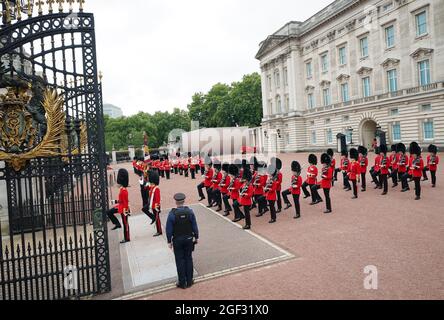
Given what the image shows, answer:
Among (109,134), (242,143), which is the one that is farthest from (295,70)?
(109,134)

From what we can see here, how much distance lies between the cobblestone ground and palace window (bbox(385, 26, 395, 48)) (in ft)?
91.1

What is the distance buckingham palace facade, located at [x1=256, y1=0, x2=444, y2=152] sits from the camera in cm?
2980

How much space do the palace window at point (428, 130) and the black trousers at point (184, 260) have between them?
30683 mm

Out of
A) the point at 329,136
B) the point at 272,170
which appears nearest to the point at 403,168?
the point at 272,170

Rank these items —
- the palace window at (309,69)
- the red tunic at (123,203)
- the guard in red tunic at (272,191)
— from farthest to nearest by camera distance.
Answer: the palace window at (309,69) → the guard in red tunic at (272,191) → the red tunic at (123,203)

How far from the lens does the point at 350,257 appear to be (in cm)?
647

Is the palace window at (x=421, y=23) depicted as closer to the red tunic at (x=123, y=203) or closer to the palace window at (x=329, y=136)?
the palace window at (x=329, y=136)

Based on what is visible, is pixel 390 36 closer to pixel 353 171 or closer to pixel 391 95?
pixel 391 95

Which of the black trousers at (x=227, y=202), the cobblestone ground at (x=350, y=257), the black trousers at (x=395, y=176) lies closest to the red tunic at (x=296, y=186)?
the cobblestone ground at (x=350, y=257)

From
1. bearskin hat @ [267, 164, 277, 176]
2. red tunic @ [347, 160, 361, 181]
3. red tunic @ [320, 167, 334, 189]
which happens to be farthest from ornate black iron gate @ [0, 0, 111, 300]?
red tunic @ [347, 160, 361, 181]

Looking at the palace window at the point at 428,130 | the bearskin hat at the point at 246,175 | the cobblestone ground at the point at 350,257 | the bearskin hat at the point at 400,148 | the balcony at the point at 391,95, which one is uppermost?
the balcony at the point at 391,95

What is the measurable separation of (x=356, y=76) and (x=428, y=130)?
10.9m

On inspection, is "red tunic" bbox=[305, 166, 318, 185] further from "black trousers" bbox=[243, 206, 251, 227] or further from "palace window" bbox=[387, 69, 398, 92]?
"palace window" bbox=[387, 69, 398, 92]

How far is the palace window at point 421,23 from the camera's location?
29516mm
